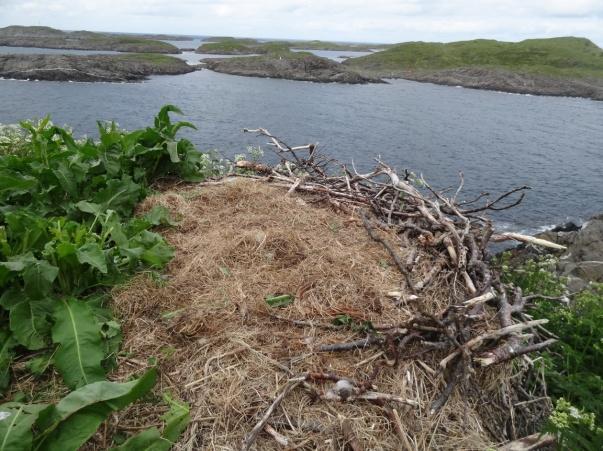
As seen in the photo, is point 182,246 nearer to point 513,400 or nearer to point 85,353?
point 85,353

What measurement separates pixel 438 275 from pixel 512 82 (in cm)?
7993

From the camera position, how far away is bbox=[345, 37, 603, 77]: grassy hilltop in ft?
275

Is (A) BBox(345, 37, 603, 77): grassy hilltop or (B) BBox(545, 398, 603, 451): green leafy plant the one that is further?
(A) BBox(345, 37, 603, 77): grassy hilltop

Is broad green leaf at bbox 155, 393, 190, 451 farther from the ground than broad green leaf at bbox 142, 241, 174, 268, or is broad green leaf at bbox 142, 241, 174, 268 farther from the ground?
broad green leaf at bbox 142, 241, 174, 268

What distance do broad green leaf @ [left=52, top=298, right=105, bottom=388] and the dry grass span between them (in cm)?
30

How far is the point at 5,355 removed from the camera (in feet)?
11.0

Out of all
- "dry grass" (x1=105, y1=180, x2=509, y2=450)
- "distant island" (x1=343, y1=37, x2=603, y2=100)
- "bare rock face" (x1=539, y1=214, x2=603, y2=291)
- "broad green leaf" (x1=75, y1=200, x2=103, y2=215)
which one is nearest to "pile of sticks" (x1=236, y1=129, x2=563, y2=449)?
"dry grass" (x1=105, y1=180, x2=509, y2=450)

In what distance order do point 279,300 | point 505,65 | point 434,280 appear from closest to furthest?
1. point 279,300
2. point 434,280
3. point 505,65

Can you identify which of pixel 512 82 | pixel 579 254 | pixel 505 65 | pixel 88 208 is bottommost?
pixel 579 254

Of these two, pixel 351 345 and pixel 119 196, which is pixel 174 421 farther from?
pixel 119 196

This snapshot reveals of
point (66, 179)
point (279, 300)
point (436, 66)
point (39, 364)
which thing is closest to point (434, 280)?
point (279, 300)

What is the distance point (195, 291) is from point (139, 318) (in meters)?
0.61

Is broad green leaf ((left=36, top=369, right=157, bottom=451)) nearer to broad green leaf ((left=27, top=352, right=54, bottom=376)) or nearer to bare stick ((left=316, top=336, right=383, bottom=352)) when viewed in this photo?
broad green leaf ((left=27, top=352, right=54, bottom=376))

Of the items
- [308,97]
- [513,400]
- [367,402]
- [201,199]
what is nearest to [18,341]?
[367,402]
